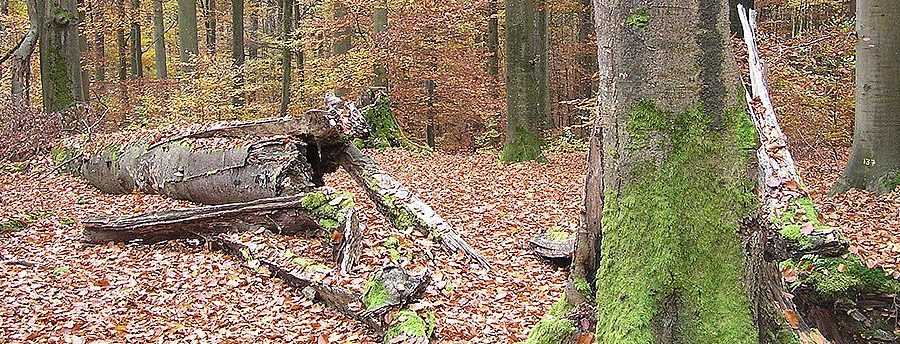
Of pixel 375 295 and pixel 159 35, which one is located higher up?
pixel 159 35

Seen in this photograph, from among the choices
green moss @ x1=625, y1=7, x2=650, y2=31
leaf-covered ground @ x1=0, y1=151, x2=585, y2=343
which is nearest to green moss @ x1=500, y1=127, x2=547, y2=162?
leaf-covered ground @ x1=0, y1=151, x2=585, y2=343

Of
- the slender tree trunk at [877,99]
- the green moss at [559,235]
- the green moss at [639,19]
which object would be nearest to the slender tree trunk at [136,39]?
the green moss at [559,235]

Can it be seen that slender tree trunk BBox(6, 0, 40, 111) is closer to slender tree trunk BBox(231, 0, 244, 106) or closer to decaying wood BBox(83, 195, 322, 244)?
slender tree trunk BBox(231, 0, 244, 106)

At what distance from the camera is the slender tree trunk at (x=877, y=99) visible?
8.51m

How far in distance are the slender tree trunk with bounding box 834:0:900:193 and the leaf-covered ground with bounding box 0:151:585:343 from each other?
351 cm

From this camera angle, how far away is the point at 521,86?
549 inches

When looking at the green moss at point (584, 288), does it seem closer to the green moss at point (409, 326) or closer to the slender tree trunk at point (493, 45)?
the green moss at point (409, 326)

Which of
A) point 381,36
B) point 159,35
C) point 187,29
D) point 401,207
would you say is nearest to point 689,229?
point 401,207

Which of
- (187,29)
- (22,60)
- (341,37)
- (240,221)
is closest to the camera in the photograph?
(240,221)

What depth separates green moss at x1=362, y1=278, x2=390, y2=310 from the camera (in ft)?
17.1

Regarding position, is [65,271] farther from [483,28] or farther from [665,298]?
[483,28]

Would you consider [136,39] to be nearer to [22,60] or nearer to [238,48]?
[238,48]

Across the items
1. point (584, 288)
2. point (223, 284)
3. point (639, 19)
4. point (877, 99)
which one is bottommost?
point (223, 284)

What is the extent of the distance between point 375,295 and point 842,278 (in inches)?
125
